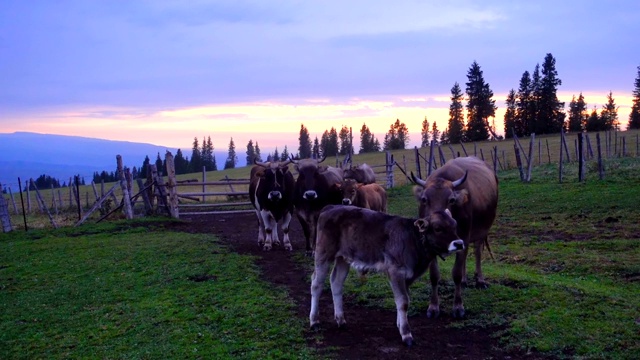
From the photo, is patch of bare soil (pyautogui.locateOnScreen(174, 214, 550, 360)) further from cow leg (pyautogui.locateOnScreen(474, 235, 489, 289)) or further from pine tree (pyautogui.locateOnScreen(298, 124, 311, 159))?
pine tree (pyautogui.locateOnScreen(298, 124, 311, 159))

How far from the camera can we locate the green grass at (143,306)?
25.3ft

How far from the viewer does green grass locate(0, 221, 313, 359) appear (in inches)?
304

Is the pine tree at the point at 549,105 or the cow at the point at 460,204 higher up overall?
the pine tree at the point at 549,105

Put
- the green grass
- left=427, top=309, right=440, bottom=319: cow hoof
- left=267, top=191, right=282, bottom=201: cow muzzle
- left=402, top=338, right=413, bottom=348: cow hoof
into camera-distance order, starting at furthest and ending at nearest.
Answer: left=267, top=191, right=282, bottom=201: cow muzzle < left=427, top=309, right=440, bottom=319: cow hoof < the green grass < left=402, top=338, right=413, bottom=348: cow hoof

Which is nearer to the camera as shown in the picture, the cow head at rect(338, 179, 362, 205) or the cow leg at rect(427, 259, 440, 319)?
the cow leg at rect(427, 259, 440, 319)

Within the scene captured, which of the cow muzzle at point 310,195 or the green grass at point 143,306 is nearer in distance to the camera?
the green grass at point 143,306

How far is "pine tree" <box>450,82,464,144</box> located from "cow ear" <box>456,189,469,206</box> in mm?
74822

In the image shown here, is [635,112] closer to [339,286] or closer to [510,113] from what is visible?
[510,113]

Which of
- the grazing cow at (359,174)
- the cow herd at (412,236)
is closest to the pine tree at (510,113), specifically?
the grazing cow at (359,174)

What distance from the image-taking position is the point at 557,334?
6.96m

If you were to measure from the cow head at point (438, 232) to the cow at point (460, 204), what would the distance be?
0.37 metres

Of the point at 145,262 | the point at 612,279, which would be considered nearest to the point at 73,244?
the point at 145,262

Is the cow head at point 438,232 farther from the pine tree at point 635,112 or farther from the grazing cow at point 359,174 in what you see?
the pine tree at point 635,112

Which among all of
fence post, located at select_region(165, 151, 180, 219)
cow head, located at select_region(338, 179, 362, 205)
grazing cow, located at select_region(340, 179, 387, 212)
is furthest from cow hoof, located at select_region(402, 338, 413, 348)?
fence post, located at select_region(165, 151, 180, 219)
